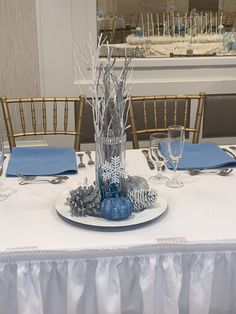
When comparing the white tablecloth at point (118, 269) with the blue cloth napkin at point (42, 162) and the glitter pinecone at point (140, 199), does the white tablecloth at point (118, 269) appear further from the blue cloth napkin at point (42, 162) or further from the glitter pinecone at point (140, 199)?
the blue cloth napkin at point (42, 162)

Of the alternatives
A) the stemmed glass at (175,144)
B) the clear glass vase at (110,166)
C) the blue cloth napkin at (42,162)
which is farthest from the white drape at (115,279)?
the blue cloth napkin at (42,162)

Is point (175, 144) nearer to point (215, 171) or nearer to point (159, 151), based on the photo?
point (159, 151)

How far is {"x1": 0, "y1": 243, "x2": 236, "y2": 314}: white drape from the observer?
1065 mm

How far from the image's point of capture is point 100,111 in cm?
122

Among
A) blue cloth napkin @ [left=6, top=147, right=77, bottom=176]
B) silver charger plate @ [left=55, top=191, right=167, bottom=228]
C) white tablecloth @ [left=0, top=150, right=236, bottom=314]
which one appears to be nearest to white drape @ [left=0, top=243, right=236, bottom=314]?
white tablecloth @ [left=0, top=150, right=236, bottom=314]

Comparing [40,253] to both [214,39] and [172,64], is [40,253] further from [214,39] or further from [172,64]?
[214,39]

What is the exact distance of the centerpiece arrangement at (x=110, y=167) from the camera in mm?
1197

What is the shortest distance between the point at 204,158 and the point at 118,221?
0.61m

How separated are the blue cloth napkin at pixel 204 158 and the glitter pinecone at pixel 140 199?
361mm

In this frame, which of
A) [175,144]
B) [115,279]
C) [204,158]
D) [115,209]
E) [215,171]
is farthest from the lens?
[204,158]

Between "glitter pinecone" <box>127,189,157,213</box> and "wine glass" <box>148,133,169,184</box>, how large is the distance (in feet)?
0.74

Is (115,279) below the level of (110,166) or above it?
below

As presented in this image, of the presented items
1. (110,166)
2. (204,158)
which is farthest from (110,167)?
(204,158)

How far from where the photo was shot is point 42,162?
5.44ft
